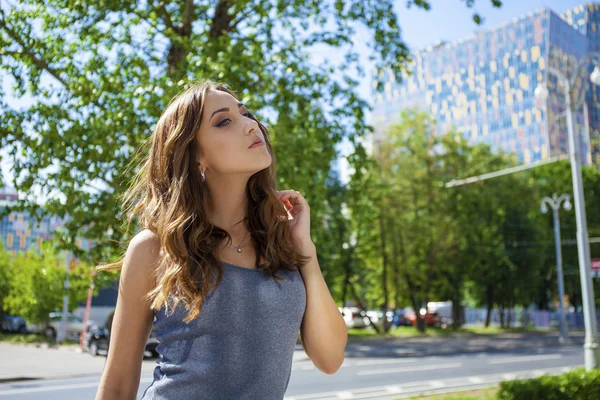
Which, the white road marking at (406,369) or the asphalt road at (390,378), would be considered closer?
the asphalt road at (390,378)

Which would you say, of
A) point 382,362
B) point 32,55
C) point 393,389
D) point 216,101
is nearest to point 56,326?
point 382,362

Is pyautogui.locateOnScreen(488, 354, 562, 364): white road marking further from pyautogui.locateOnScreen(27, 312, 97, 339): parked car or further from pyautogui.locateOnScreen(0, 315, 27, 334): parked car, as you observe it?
pyautogui.locateOnScreen(0, 315, 27, 334): parked car

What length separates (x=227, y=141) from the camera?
192 centimetres

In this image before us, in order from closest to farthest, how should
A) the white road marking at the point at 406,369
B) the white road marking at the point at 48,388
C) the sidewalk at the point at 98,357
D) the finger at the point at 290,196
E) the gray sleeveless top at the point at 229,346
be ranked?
the gray sleeveless top at the point at 229,346 → the finger at the point at 290,196 → the white road marking at the point at 48,388 → the sidewalk at the point at 98,357 → the white road marking at the point at 406,369

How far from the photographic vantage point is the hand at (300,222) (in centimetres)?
202

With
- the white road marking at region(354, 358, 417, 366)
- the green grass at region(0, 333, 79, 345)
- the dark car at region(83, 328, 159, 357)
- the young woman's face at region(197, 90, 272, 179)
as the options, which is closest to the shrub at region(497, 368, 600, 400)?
the young woman's face at region(197, 90, 272, 179)

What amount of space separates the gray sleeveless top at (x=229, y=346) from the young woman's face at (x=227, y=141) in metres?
0.32

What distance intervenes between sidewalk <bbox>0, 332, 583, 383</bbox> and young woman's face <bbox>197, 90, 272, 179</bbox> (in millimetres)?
14381

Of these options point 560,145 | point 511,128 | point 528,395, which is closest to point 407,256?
point 528,395

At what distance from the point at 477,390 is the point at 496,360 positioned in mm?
9009

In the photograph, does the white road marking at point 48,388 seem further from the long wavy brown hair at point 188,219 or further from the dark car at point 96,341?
the long wavy brown hair at point 188,219

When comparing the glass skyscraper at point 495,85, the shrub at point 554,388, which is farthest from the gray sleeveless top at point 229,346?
the glass skyscraper at point 495,85

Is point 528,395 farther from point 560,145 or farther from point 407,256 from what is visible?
point 560,145

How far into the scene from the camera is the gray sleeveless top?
1644mm
